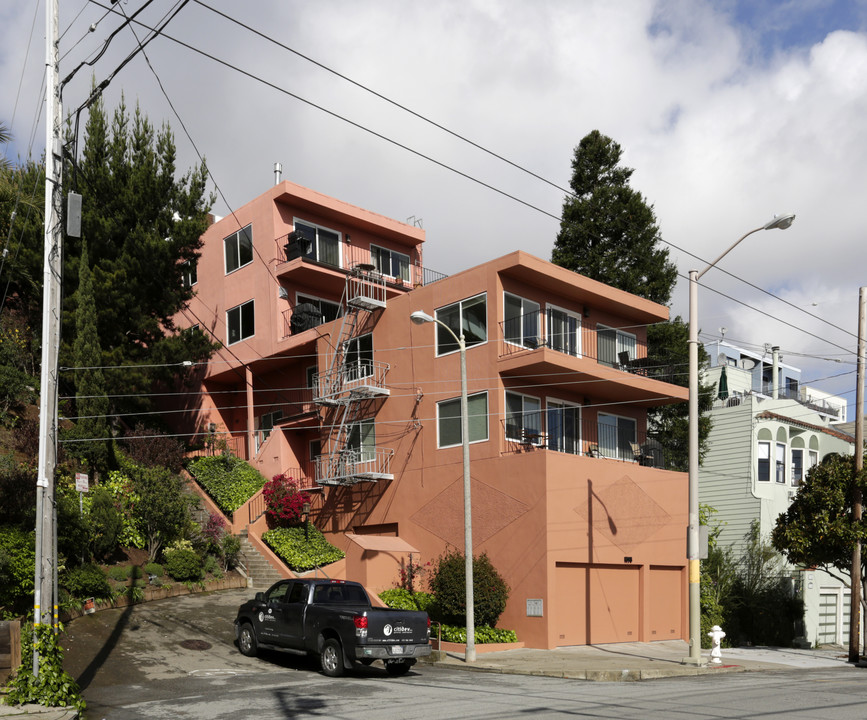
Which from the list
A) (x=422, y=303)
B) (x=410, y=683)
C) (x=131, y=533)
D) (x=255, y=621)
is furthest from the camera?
(x=422, y=303)

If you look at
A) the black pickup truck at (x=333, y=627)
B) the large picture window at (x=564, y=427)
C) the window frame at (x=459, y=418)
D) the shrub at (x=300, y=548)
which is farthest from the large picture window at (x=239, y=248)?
the black pickup truck at (x=333, y=627)

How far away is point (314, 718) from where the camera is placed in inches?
467

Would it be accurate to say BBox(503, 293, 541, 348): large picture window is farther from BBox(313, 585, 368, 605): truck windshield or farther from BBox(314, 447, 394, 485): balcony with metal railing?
BBox(313, 585, 368, 605): truck windshield

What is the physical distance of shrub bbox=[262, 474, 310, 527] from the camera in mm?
30938

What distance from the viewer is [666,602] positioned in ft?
92.8

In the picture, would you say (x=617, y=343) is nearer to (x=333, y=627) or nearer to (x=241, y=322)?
(x=241, y=322)

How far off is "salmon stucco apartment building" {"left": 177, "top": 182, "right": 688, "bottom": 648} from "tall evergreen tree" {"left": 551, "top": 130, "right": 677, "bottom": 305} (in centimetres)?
601

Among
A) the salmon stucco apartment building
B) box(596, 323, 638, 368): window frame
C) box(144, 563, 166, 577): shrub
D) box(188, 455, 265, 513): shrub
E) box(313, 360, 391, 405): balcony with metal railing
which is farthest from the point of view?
box(188, 455, 265, 513): shrub

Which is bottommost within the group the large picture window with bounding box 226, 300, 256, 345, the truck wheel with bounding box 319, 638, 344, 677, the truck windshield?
the truck wheel with bounding box 319, 638, 344, 677

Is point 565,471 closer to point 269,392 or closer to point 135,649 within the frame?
point 135,649

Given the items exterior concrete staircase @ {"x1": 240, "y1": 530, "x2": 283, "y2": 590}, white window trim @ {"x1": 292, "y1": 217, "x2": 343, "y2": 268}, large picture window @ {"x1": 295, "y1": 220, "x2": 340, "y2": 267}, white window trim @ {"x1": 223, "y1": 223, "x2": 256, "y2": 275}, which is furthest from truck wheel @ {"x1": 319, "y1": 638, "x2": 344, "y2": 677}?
white window trim @ {"x1": 223, "y1": 223, "x2": 256, "y2": 275}

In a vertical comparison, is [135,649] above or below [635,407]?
below

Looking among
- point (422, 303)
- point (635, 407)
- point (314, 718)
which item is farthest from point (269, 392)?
point (314, 718)

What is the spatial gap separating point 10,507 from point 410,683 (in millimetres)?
12218
